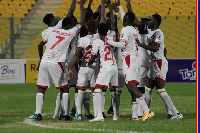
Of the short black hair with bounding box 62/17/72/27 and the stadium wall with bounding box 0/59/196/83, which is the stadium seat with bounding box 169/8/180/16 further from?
the short black hair with bounding box 62/17/72/27

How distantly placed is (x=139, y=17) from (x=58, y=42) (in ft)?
49.2

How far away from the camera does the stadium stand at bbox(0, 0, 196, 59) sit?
2558cm

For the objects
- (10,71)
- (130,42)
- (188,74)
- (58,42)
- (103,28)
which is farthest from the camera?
(188,74)

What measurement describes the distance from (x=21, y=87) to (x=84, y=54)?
37.3ft

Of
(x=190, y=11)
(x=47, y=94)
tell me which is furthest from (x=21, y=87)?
(x=190, y=11)

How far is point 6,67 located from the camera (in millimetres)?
23406

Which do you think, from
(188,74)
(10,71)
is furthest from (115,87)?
(188,74)

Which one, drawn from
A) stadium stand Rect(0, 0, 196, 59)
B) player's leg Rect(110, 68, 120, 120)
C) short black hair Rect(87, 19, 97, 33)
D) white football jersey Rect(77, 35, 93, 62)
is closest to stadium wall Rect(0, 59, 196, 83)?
stadium stand Rect(0, 0, 196, 59)

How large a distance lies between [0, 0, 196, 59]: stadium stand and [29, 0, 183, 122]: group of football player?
45.8 ft

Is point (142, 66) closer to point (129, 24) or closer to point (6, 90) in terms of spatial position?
point (129, 24)

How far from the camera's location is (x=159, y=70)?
11.0 m

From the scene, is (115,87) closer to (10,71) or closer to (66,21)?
(66,21)

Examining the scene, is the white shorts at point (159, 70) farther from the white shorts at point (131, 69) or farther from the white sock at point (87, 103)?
the white sock at point (87, 103)

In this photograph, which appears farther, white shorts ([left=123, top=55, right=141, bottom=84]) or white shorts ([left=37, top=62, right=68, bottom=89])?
white shorts ([left=37, top=62, right=68, bottom=89])
